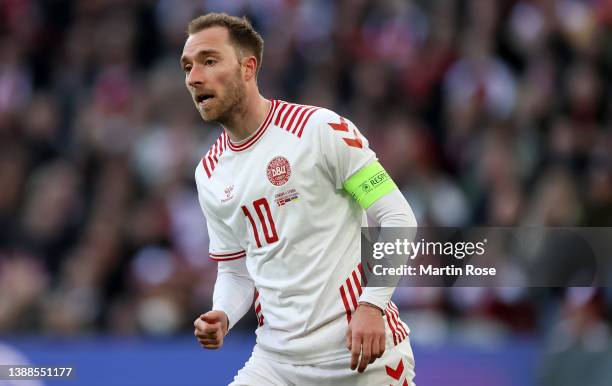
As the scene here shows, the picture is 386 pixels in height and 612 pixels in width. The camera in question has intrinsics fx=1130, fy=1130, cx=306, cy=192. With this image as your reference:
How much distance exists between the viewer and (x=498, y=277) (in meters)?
7.61

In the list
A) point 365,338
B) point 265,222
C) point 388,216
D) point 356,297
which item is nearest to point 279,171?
point 265,222

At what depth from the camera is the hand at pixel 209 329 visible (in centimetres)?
453

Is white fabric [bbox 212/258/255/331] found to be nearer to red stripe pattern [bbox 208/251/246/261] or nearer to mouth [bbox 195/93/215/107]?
red stripe pattern [bbox 208/251/246/261]

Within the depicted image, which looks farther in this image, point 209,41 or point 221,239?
point 221,239

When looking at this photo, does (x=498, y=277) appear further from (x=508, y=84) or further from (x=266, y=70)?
(x=266, y=70)

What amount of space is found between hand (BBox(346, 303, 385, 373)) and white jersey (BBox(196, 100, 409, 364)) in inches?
9.3

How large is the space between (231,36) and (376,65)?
5410 mm

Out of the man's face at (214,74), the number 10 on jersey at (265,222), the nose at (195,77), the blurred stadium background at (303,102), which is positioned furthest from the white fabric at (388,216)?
the blurred stadium background at (303,102)

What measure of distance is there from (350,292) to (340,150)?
58 cm

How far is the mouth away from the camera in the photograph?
4.69 metres

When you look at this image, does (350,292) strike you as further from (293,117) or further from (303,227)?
(293,117)

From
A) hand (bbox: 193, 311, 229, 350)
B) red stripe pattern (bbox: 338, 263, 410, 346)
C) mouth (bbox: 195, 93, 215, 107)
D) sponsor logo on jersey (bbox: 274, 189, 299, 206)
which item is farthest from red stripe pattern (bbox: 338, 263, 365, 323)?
mouth (bbox: 195, 93, 215, 107)

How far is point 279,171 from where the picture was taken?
462 centimetres

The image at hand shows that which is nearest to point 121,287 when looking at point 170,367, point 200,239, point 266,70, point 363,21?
point 200,239
